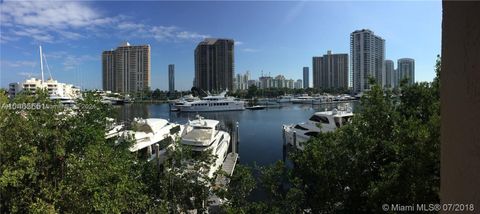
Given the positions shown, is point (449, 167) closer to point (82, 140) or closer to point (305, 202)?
point (305, 202)

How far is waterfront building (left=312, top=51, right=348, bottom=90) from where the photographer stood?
134 metres

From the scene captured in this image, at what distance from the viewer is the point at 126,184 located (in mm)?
6301

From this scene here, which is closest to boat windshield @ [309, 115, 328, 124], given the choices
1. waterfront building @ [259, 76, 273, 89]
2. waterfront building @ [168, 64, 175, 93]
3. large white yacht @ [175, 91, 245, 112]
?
large white yacht @ [175, 91, 245, 112]

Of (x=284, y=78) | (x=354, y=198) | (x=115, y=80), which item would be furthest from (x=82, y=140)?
(x=284, y=78)

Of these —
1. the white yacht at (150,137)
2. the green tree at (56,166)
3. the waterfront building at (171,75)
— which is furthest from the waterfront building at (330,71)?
the green tree at (56,166)

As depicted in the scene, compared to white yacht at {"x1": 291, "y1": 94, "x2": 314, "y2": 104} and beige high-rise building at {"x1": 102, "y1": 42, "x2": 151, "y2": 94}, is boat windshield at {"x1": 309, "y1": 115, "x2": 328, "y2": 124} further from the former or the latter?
beige high-rise building at {"x1": 102, "y1": 42, "x2": 151, "y2": 94}

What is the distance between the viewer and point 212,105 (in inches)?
2879

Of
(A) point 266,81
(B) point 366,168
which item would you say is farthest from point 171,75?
Answer: (B) point 366,168

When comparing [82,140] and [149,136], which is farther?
[149,136]

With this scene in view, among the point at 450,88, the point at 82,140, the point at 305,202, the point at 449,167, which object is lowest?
the point at 305,202

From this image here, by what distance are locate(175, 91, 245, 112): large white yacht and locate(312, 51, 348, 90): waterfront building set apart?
6896cm

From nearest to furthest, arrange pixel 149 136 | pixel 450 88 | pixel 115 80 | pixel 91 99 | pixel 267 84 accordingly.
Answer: pixel 450 88 → pixel 91 99 → pixel 149 136 → pixel 115 80 → pixel 267 84

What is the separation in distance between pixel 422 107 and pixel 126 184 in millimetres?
7379

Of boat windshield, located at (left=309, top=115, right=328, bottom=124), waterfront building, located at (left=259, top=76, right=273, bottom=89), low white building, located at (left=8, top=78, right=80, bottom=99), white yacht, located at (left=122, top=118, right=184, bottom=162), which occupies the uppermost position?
waterfront building, located at (left=259, top=76, right=273, bottom=89)
